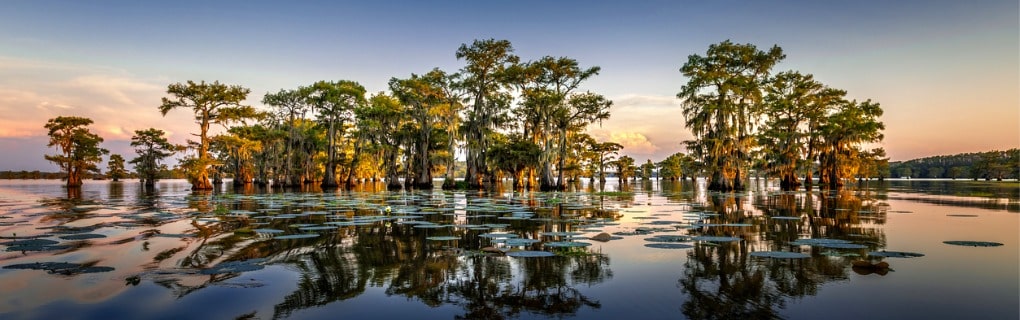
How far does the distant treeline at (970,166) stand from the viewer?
3196 inches

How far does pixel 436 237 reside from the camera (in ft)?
24.4

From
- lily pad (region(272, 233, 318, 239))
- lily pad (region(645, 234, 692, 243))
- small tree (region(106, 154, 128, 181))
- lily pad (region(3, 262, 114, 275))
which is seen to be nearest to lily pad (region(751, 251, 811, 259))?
lily pad (region(645, 234, 692, 243))

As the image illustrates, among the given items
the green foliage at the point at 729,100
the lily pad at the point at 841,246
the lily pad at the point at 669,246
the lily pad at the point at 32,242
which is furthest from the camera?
the green foliage at the point at 729,100

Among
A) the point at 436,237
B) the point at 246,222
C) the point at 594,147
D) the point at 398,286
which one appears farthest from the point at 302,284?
the point at 594,147

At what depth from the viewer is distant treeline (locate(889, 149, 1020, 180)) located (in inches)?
3196

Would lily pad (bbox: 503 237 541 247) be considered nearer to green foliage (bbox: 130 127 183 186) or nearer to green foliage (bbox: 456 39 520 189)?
green foliage (bbox: 456 39 520 189)

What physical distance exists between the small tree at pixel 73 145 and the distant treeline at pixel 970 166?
133 meters

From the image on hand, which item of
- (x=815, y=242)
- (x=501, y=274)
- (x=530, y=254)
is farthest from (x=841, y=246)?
(x=501, y=274)

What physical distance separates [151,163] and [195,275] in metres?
71.8

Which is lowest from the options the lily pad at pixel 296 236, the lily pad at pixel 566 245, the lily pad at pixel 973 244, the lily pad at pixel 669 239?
the lily pad at pixel 973 244

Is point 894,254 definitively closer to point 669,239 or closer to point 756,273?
point 756,273

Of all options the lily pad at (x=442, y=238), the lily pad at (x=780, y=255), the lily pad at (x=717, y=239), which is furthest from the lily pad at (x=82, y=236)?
the lily pad at (x=780, y=255)

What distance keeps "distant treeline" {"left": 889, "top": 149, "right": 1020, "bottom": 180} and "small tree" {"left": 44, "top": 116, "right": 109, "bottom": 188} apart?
13350 centimetres

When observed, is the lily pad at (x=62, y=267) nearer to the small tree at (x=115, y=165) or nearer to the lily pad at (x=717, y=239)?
the lily pad at (x=717, y=239)
